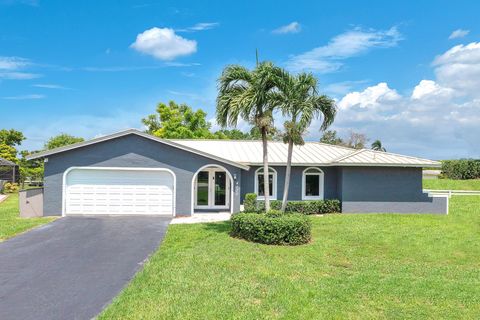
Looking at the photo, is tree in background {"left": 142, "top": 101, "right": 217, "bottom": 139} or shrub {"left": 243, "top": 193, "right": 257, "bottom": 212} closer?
shrub {"left": 243, "top": 193, "right": 257, "bottom": 212}

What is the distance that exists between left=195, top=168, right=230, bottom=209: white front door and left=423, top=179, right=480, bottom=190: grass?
18498 millimetres

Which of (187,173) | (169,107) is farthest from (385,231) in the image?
(169,107)

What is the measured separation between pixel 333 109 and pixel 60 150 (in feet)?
40.9

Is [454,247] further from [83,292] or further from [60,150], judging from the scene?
[60,150]

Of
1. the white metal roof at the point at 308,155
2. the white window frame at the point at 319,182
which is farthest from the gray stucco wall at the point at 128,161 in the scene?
the white window frame at the point at 319,182

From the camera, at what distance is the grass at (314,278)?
6.09m

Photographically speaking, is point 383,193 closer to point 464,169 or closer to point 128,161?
point 128,161

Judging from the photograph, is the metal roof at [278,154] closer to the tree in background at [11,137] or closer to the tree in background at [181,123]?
the tree in background at [181,123]

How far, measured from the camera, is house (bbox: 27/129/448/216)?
17.0 meters

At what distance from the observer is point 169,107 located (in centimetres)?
4275

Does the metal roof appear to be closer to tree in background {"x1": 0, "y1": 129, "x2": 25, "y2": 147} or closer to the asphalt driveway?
the asphalt driveway

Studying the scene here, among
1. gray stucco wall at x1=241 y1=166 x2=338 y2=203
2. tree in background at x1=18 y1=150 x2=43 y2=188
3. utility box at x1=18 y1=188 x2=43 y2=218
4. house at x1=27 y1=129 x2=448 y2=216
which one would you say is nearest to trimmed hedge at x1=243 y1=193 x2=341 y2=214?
house at x1=27 y1=129 x2=448 y2=216

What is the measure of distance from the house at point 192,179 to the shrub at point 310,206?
512 millimetres

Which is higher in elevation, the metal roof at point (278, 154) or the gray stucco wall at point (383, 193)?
the metal roof at point (278, 154)
